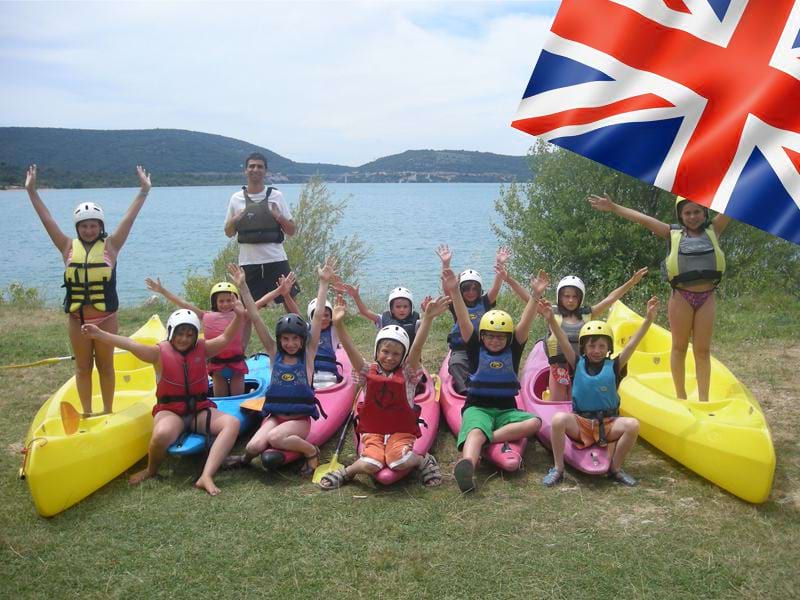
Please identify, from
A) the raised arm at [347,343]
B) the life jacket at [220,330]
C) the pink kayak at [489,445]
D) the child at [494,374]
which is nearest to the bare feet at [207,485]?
the raised arm at [347,343]

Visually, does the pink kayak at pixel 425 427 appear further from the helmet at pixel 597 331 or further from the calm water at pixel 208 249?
the calm water at pixel 208 249

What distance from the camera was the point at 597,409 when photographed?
4773mm

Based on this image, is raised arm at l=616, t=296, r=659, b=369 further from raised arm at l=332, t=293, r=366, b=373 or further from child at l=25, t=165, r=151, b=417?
child at l=25, t=165, r=151, b=417

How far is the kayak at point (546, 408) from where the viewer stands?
15.3 ft

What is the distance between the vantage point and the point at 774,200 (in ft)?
7.88

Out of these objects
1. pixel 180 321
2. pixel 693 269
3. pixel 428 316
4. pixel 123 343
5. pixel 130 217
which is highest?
pixel 130 217

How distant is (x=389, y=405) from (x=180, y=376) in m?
1.51

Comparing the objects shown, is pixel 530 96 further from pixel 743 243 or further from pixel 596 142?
pixel 743 243

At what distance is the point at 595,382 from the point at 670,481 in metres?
0.82

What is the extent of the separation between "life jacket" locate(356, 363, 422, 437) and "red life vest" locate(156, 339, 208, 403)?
1202 millimetres

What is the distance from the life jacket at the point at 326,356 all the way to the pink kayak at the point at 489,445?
3.32 feet
